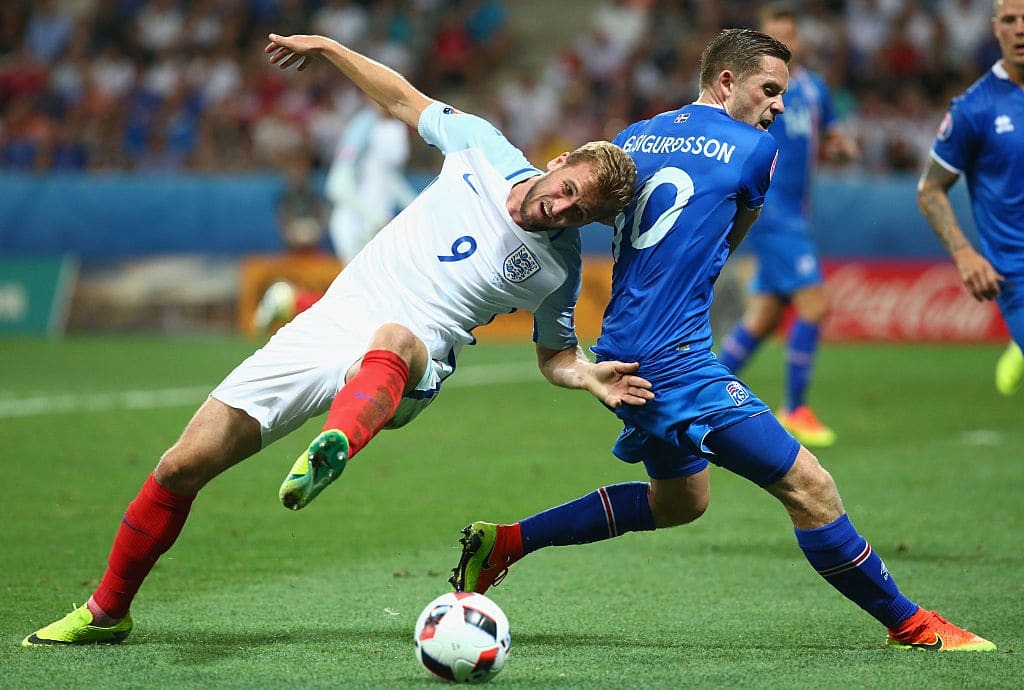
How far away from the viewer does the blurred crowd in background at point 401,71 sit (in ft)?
61.9

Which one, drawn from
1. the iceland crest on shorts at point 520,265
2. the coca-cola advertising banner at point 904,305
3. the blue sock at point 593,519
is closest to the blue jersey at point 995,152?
the blue sock at point 593,519

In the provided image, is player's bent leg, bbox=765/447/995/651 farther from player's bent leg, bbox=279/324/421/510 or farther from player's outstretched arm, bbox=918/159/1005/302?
player's outstretched arm, bbox=918/159/1005/302

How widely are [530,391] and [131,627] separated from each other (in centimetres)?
826

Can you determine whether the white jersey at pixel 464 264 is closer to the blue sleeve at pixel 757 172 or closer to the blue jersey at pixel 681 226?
the blue jersey at pixel 681 226

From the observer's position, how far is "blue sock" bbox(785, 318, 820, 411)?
10023mm

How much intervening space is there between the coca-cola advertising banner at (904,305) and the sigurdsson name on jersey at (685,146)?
12470mm

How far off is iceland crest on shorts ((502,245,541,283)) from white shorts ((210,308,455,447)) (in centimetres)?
40

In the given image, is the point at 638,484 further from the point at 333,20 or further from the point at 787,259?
the point at 333,20

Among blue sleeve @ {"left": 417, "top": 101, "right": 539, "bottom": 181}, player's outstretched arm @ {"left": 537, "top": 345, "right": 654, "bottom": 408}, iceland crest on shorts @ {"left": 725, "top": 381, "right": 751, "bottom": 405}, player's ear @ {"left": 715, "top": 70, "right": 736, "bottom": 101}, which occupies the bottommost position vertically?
player's outstretched arm @ {"left": 537, "top": 345, "right": 654, "bottom": 408}

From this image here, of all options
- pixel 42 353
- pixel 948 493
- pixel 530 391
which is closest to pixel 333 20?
pixel 42 353

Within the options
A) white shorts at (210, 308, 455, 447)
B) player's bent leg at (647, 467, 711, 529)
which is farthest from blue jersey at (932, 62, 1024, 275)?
white shorts at (210, 308, 455, 447)

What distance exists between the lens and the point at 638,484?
17.0ft

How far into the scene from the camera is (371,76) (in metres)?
4.97

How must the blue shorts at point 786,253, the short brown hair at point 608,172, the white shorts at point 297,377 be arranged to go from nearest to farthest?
1. the short brown hair at point 608,172
2. the white shorts at point 297,377
3. the blue shorts at point 786,253
